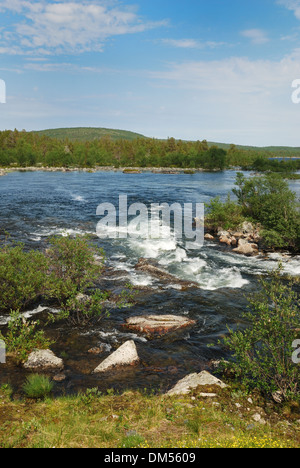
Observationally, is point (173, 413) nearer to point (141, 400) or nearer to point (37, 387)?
point (141, 400)

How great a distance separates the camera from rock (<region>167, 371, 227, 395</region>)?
25.7ft

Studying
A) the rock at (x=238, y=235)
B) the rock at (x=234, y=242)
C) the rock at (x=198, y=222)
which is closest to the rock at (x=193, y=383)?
the rock at (x=234, y=242)

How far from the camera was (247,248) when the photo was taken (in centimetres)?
2253

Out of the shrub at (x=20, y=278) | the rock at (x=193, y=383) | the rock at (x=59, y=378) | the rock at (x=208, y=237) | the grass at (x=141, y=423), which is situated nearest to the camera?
the grass at (x=141, y=423)

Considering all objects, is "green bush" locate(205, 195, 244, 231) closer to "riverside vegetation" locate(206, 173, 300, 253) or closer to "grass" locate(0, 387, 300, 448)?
"riverside vegetation" locate(206, 173, 300, 253)

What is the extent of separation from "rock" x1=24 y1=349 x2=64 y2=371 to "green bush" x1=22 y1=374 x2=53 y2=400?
110cm

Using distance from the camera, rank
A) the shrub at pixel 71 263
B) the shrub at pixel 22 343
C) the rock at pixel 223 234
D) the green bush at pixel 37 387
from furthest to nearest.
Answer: the rock at pixel 223 234 < the shrub at pixel 71 263 < the shrub at pixel 22 343 < the green bush at pixel 37 387

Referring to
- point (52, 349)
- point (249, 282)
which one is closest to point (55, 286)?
point (52, 349)

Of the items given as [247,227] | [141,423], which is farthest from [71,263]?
[247,227]

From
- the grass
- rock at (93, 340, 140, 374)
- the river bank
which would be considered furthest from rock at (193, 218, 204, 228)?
the grass

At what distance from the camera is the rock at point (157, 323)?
11895mm

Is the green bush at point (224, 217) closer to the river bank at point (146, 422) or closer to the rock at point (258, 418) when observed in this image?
the river bank at point (146, 422)

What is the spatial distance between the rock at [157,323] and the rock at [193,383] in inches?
133

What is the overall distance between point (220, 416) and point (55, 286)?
8.15m
